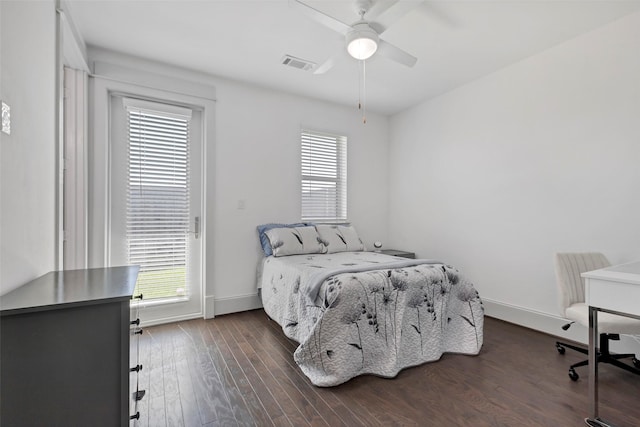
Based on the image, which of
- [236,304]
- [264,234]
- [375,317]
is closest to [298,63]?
[264,234]

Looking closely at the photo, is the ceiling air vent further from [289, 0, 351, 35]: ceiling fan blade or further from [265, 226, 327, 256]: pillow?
[265, 226, 327, 256]: pillow

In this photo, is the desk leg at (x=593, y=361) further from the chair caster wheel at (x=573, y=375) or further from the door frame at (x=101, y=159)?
the door frame at (x=101, y=159)

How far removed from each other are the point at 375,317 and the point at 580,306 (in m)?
1.50

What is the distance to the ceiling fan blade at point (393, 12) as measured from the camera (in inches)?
67.3

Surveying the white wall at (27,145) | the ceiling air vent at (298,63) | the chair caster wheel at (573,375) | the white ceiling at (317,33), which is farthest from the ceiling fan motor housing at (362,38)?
the chair caster wheel at (573,375)

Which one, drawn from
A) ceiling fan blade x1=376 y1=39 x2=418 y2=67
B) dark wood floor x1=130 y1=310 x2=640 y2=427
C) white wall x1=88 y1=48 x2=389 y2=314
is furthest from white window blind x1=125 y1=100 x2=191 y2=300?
ceiling fan blade x1=376 y1=39 x2=418 y2=67

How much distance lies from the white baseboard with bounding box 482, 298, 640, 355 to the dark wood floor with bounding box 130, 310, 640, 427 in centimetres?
24

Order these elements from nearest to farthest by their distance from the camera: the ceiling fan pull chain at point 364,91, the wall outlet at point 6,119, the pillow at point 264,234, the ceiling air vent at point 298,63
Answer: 1. the wall outlet at point 6,119
2. the ceiling air vent at point 298,63
3. the ceiling fan pull chain at point 364,91
4. the pillow at point 264,234

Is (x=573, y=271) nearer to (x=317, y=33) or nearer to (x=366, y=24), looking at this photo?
(x=366, y=24)

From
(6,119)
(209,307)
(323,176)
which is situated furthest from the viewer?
(323,176)

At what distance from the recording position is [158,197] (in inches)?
118

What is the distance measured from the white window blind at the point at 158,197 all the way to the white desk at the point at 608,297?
129 inches

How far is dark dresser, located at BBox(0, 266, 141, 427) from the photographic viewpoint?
0.94 meters

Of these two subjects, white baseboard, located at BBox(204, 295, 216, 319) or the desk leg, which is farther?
white baseboard, located at BBox(204, 295, 216, 319)
